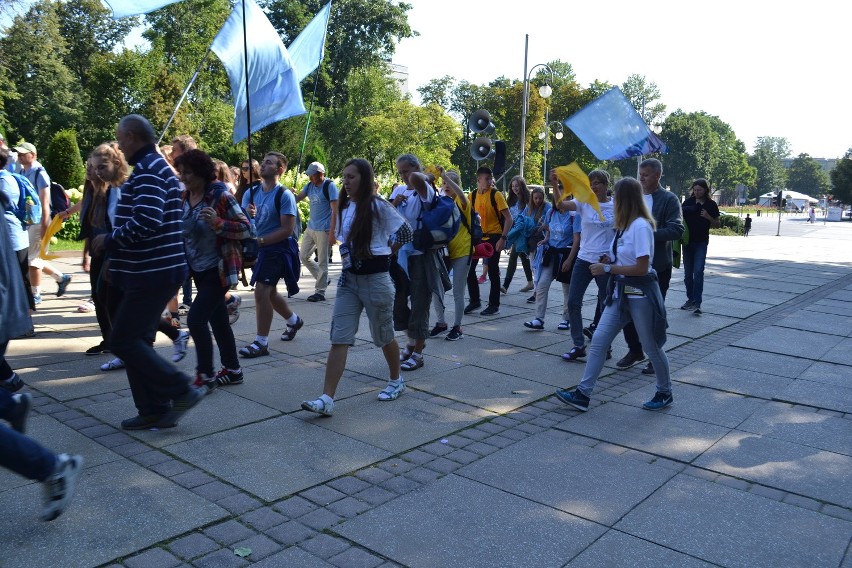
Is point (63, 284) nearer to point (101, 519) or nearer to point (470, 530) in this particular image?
point (101, 519)

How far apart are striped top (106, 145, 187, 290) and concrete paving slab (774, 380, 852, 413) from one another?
4.80 meters

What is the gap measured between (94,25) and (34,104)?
14.0 metres

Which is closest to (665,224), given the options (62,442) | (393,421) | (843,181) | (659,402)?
(659,402)

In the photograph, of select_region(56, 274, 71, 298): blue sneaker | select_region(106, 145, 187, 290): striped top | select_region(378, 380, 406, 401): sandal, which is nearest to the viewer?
select_region(106, 145, 187, 290): striped top

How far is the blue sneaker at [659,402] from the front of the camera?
5.39m

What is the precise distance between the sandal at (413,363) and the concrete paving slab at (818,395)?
2947 millimetres

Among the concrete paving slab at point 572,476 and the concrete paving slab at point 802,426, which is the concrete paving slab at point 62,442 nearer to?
the concrete paving slab at point 572,476

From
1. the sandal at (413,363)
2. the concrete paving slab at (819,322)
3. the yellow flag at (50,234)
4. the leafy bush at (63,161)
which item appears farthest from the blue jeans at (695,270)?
the leafy bush at (63,161)

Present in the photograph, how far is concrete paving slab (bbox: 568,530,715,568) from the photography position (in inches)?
123

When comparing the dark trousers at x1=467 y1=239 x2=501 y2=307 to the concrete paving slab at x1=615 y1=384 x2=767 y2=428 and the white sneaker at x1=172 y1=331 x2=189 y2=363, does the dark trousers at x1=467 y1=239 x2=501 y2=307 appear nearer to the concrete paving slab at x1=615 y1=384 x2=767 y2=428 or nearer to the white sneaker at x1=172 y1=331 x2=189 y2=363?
the concrete paving slab at x1=615 y1=384 x2=767 y2=428

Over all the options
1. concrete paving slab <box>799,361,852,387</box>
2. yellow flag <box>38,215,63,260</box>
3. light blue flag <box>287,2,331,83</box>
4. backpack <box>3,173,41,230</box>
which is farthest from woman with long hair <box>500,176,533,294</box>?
backpack <box>3,173,41,230</box>

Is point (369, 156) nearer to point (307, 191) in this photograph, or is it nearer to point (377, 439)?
point (307, 191)

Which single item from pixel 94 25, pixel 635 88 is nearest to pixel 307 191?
pixel 94 25

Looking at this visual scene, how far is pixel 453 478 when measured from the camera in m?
4.00
